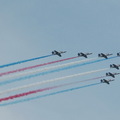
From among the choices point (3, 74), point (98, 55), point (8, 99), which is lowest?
point (8, 99)

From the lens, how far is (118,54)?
169750 millimetres

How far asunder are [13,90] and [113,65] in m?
46.0

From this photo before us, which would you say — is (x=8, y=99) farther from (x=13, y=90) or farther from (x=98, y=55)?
(x=98, y=55)

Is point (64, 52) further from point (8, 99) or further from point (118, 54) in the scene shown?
point (8, 99)

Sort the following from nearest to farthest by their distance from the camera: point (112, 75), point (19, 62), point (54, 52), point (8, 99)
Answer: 1. point (8, 99)
2. point (19, 62)
3. point (54, 52)
4. point (112, 75)

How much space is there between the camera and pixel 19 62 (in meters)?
143

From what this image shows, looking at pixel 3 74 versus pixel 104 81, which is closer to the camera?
pixel 3 74

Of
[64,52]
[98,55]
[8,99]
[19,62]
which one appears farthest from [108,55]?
[8,99]

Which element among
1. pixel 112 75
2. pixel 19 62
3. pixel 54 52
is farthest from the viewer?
pixel 112 75

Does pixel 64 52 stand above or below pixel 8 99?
above

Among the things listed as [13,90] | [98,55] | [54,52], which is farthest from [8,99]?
[98,55]

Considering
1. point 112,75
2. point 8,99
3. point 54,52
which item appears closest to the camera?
point 8,99

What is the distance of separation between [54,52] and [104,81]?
69.2ft

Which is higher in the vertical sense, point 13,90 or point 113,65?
point 113,65
